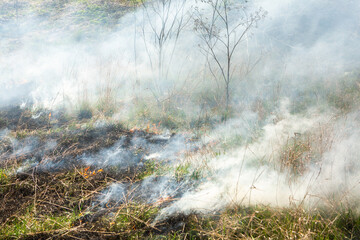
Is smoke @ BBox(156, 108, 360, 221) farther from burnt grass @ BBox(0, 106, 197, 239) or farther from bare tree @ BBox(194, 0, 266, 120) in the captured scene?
bare tree @ BBox(194, 0, 266, 120)

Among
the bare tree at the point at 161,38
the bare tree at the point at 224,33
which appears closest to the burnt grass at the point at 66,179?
the bare tree at the point at 161,38

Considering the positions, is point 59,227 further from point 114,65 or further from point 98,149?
point 114,65

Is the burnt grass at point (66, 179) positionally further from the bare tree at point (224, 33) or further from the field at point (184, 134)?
the bare tree at point (224, 33)

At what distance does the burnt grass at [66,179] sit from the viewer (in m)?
2.12

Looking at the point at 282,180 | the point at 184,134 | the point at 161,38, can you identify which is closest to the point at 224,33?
the point at 161,38

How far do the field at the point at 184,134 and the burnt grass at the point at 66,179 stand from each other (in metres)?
0.02

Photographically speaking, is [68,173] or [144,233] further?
[68,173]

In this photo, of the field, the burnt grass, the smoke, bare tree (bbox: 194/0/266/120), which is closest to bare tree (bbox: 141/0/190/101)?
the field

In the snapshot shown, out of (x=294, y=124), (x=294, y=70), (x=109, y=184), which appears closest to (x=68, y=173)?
(x=109, y=184)

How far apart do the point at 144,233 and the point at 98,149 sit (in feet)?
5.15

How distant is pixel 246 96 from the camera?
4445 millimetres

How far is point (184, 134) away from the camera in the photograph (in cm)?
367

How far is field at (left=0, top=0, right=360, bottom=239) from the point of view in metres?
2.11

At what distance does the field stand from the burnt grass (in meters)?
0.02
